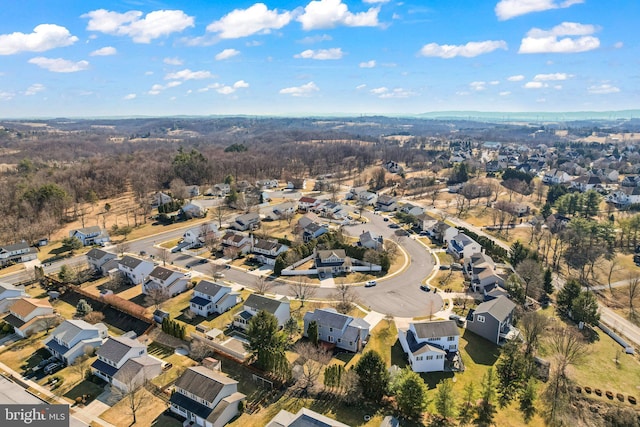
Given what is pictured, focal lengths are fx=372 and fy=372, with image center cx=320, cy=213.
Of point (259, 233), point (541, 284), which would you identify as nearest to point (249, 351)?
point (259, 233)

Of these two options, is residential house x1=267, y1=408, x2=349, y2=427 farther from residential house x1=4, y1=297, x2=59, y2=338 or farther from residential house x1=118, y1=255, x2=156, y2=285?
residential house x1=118, y1=255, x2=156, y2=285

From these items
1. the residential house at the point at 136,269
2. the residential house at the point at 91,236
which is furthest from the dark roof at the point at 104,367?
the residential house at the point at 91,236

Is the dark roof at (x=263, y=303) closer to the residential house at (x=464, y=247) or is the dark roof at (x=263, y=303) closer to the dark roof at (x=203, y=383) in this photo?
the dark roof at (x=203, y=383)

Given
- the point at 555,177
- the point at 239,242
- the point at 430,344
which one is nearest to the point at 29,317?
the point at 239,242

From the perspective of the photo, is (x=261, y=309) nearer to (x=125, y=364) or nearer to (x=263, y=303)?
(x=263, y=303)

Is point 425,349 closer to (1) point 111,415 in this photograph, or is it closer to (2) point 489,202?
(1) point 111,415
